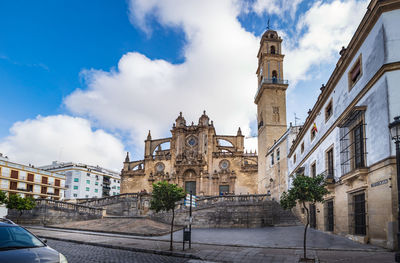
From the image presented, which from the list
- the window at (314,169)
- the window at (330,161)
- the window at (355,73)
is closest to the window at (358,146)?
the window at (355,73)

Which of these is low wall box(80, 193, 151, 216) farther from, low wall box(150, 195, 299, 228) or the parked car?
the parked car

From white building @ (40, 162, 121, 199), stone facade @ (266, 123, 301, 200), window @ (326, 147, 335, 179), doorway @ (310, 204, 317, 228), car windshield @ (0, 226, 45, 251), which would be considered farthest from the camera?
white building @ (40, 162, 121, 199)

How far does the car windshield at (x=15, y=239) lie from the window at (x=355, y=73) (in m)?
13.2

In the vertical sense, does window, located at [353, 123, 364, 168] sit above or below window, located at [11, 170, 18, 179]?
above

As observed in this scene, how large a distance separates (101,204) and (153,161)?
52.5 feet

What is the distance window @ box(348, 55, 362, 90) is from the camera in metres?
13.5

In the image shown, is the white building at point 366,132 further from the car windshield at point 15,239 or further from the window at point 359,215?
the car windshield at point 15,239

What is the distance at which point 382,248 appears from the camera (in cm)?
1107

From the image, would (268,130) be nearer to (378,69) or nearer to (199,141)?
(199,141)

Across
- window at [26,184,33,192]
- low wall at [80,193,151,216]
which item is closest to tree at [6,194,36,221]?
low wall at [80,193,151,216]

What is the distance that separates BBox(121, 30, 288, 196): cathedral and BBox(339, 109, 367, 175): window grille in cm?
2102

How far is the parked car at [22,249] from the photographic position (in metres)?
5.09

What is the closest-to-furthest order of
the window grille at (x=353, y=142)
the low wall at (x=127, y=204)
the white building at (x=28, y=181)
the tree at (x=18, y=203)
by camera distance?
1. the window grille at (x=353, y=142)
2. the tree at (x=18, y=203)
3. the low wall at (x=127, y=204)
4. the white building at (x=28, y=181)

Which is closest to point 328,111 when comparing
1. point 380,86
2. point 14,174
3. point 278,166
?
point 380,86
